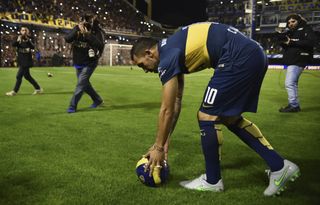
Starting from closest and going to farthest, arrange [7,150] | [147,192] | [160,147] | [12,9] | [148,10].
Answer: [160,147]
[147,192]
[7,150]
[12,9]
[148,10]

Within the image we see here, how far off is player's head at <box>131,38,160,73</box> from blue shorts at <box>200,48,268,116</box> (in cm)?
61

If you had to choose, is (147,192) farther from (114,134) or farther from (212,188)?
(114,134)

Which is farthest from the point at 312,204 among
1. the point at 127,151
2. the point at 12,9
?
the point at 12,9

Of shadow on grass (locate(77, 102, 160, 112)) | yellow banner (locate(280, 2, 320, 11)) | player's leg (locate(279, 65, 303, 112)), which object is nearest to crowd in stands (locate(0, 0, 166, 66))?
shadow on grass (locate(77, 102, 160, 112))

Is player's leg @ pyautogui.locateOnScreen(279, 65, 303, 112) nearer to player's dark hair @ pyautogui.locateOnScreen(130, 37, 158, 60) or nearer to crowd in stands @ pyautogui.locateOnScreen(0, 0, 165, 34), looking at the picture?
player's dark hair @ pyautogui.locateOnScreen(130, 37, 158, 60)

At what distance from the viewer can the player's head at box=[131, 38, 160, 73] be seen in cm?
332

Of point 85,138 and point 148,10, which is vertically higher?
point 148,10

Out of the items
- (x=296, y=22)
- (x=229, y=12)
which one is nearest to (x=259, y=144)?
(x=296, y=22)

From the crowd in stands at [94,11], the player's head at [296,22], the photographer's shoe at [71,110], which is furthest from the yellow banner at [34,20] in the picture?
the player's head at [296,22]

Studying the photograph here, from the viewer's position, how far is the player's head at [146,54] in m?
3.32

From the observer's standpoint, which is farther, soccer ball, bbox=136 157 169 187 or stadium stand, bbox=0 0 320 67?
stadium stand, bbox=0 0 320 67

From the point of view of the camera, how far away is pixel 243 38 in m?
3.34

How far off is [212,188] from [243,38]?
1592 mm

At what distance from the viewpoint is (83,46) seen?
8562 mm
